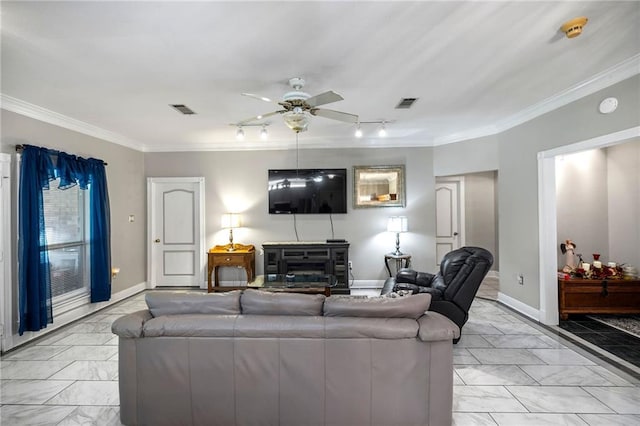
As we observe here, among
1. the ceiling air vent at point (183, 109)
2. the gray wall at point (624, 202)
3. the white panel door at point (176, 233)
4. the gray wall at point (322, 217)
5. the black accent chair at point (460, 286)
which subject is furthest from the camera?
the white panel door at point (176, 233)

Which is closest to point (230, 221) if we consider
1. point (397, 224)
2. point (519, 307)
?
point (397, 224)

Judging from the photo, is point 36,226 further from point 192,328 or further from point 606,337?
point 606,337

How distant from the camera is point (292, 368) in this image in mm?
1823

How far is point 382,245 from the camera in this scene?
5414 mm

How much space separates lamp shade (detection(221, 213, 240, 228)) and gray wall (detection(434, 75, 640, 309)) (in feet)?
13.0

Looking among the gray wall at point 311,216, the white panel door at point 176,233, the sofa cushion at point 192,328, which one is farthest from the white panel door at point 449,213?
the sofa cushion at point 192,328

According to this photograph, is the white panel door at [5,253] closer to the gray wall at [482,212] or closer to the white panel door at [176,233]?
the white panel door at [176,233]

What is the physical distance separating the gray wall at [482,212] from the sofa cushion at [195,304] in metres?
5.79

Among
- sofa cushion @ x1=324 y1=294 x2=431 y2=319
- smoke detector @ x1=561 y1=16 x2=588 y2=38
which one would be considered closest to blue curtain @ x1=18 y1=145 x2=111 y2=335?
sofa cushion @ x1=324 y1=294 x2=431 y2=319

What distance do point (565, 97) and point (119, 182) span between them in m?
6.38

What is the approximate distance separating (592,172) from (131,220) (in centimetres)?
733

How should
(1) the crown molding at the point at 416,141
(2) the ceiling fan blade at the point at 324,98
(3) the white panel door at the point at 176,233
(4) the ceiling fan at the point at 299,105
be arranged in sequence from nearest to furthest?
(2) the ceiling fan blade at the point at 324,98 < (4) the ceiling fan at the point at 299,105 < (1) the crown molding at the point at 416,141 < (3) the white panel door at the point at 176,233

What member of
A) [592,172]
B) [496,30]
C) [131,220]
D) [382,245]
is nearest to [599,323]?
[592,172]

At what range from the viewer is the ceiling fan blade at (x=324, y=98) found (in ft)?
7.98
